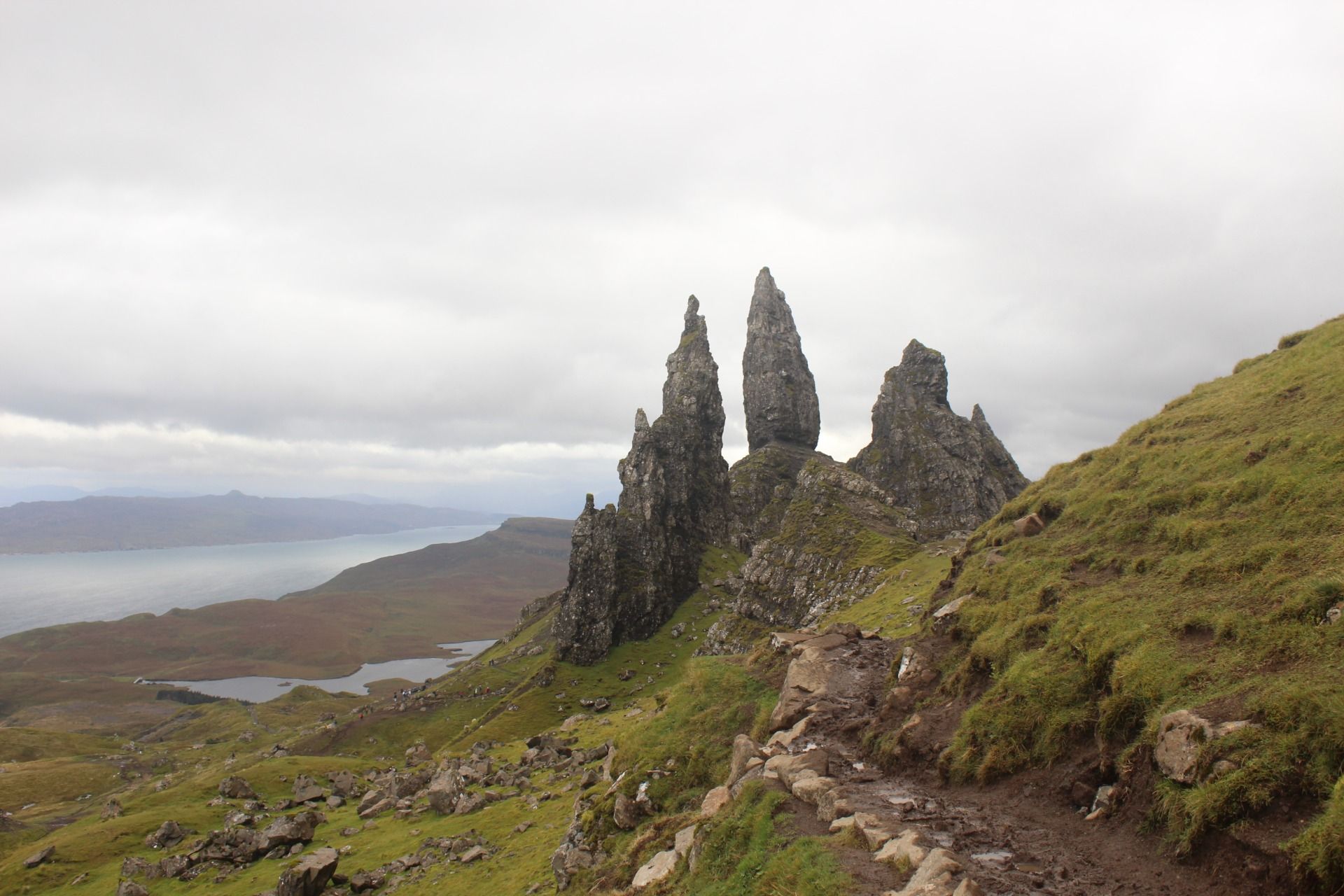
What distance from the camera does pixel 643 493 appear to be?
160000 mm

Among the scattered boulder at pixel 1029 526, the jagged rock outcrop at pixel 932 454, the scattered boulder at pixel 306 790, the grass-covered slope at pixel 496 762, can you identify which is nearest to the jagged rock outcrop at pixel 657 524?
the grass-covered slope at pixel 496 762

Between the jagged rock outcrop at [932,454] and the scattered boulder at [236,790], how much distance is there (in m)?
115

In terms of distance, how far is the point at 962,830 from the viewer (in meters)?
17.5

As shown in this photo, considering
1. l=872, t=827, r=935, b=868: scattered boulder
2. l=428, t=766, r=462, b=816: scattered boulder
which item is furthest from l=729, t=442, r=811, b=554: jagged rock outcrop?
l=872, t=827, r=935, b=868: scattered boulder

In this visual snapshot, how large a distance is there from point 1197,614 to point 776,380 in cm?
17282

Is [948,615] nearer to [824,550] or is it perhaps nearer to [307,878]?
[307,878]

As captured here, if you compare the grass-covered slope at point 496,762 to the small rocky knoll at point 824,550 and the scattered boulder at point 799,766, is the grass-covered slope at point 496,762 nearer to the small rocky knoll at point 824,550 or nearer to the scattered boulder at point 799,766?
the scattered boulder at point 799,766

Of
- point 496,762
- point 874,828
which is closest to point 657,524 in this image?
point 496,762

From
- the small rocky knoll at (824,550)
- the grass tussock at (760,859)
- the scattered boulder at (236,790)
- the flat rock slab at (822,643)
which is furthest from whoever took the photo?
the small rocky knoll at (824,550)

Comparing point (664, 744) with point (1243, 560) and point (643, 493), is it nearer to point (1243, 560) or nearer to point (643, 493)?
point (1243, 560)

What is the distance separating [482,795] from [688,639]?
78.2 m

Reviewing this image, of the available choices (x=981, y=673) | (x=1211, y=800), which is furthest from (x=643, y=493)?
(x=1211, y=800)

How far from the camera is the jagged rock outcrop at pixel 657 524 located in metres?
142

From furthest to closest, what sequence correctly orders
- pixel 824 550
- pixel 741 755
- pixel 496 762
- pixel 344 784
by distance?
pixel 824 550 < pixel 344 784 < pixel 496 762 < pixel 741 755
